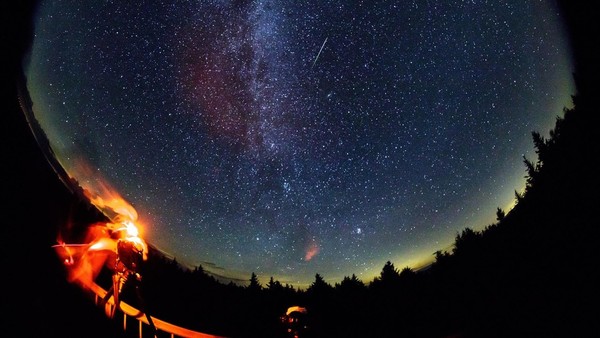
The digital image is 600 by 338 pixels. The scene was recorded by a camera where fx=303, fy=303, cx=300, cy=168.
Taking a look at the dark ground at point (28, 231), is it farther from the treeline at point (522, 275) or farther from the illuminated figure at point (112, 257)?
the treeline at point (522, 275)

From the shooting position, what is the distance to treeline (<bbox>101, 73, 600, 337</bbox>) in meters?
2.57

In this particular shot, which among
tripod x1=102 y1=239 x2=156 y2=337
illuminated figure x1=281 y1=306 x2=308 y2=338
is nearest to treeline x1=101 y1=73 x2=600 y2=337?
illuminated figure x1=281 y1=306 x2=308 y2=338

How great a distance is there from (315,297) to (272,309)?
8.86 ft

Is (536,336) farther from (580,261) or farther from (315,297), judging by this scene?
(315,297)

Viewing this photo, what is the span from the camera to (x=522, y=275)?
425 cm

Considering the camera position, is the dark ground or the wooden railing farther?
the wooden railing

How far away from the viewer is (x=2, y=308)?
6.33 feet

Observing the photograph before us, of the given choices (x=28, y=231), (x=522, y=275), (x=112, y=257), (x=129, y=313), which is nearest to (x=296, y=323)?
(x=129, y=313)

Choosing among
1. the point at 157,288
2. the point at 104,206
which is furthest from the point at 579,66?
the point at 157,288

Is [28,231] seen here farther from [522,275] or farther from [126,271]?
[522,275]

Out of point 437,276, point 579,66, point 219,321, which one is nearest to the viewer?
point 579,66

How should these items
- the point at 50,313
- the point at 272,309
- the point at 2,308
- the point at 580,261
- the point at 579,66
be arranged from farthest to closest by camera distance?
1. the point at 272,309
2. the point at 579,66
3. the point at 580,261
4. the point at 50,313
5. the point at 2,308

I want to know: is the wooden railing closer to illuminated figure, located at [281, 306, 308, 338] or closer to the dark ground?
the dark ground

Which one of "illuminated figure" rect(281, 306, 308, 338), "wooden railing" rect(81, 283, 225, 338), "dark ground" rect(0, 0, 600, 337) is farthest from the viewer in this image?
"illuminated figure" rect(281, 306, 308, 338)
